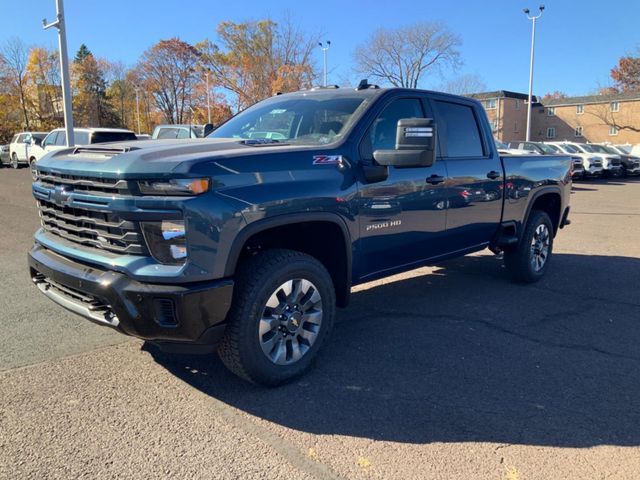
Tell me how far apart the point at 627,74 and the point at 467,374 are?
83.9 metres

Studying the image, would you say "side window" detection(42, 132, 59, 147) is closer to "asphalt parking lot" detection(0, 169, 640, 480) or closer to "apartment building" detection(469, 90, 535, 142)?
"asphalt parking lot" detection(0, 169, 640, 480)

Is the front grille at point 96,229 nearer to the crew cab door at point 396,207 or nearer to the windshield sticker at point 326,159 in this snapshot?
the windshield sticker at point 326,159

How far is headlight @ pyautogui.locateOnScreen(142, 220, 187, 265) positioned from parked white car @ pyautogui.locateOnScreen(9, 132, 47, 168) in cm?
2345

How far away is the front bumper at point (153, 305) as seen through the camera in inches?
114

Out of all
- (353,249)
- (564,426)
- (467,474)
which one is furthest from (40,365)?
(564,426)

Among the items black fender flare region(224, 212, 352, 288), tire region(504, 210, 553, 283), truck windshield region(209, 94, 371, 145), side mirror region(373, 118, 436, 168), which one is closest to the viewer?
black fender flare region(224, 212, 352, 288)

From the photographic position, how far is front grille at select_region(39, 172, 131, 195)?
9.74ft

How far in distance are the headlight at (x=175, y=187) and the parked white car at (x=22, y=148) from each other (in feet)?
76.8

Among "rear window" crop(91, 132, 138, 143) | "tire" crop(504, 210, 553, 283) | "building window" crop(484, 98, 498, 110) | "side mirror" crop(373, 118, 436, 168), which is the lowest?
"tire" crop(504, 210, 553, 283)

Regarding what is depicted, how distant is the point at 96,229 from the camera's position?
3.19 m

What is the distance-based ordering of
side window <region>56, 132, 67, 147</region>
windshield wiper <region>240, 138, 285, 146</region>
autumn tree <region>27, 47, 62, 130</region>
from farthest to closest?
autumn tree <region>27, 47, 62, 130</region>
side window <region>56, 132, 67, 147</region>
windshield wiper <region>240, 138, 285, 146</region>

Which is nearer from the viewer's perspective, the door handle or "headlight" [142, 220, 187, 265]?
"headlight" [142, 220, 187, 265]

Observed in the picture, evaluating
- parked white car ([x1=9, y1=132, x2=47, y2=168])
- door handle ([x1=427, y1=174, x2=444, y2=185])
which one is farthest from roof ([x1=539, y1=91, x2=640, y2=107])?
door handle ([x1=427, y1=174, x2=444, y2=185])

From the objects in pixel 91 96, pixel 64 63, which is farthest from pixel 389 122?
pixel 91 96
